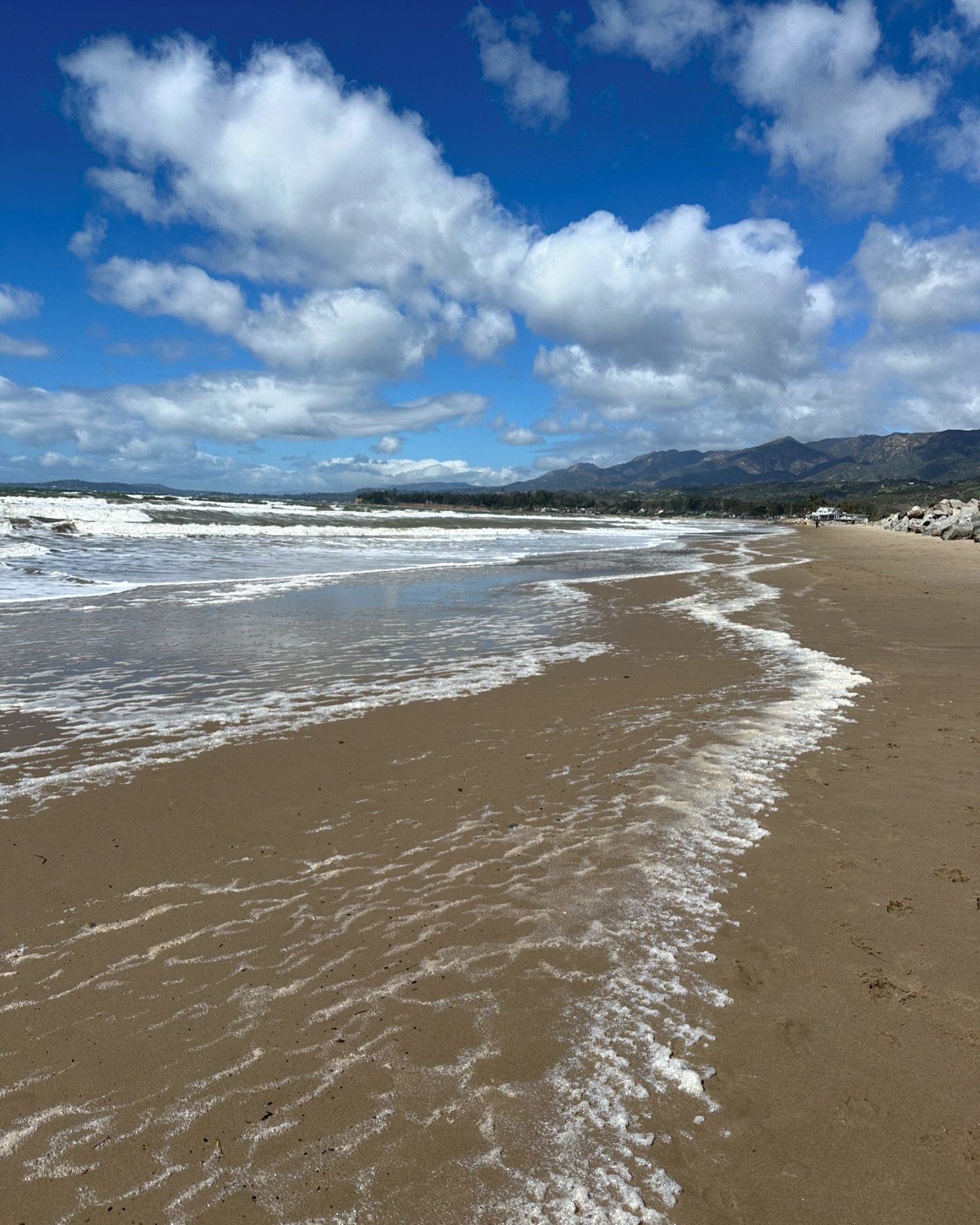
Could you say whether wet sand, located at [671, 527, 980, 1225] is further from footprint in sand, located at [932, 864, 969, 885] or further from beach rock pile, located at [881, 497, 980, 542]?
beach rock pile, located at [881, 497, 980, 542]

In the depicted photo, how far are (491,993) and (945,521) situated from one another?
6289 centimetres

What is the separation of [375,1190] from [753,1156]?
1606 millimetres

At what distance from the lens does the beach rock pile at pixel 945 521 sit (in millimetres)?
47156

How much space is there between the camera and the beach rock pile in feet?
155

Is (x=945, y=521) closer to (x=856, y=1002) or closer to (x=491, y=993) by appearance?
(x=856, y=1002)

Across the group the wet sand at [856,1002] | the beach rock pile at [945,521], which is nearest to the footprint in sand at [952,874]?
the wet sand at [856,1002]

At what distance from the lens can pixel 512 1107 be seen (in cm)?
312

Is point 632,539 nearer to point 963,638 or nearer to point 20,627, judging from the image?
point 963,638

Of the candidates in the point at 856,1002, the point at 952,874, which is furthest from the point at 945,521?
the point at 856,1002

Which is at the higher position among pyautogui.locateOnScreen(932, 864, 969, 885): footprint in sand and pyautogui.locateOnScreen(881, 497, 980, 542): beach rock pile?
pyautogui.locateOnScreen(881, 497, 980, 542): beach rock pile

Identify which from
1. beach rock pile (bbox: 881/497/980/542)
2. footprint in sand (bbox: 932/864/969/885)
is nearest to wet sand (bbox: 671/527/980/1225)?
footprint in sand (bbox: 932/864/969/885)

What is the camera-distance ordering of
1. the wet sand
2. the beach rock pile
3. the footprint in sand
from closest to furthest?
the wet sand < the footprint in sand < the beach rock pile

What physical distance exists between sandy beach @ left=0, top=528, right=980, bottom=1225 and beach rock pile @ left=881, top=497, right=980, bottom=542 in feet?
162

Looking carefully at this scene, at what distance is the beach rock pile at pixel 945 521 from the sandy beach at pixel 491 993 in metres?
49.4
